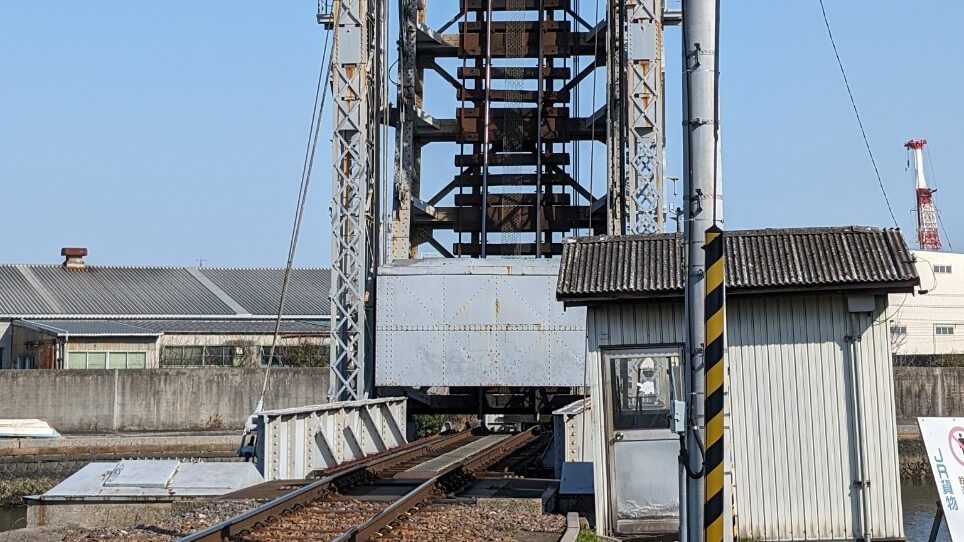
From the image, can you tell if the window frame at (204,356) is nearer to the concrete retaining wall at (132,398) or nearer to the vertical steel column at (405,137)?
the concrete retaining wall at (132,398)

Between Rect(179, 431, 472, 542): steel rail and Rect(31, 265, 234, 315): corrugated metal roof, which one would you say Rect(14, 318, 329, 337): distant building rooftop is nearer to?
Rect(31, 265, 234, 315): corrugated metal roof

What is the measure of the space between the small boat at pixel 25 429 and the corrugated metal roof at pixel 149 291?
17779mm

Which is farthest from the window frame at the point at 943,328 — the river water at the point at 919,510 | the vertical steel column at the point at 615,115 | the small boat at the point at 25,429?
the small boat at the point at 25,429

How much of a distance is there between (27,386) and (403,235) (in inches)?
639

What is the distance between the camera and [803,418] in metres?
12.3

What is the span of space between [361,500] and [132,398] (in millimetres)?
28198

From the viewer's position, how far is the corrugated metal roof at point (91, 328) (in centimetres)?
4888

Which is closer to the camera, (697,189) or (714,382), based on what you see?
(714,382)

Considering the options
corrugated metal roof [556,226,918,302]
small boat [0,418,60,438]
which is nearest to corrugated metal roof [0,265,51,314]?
small boat [0,418,60,438]

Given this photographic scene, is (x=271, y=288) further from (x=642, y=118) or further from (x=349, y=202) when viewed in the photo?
(x=349, y=202)

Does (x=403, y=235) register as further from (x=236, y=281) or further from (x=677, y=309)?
(x=236, y=281)

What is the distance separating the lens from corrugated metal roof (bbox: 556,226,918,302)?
12133 mm

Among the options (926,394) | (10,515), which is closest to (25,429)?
(10,515)

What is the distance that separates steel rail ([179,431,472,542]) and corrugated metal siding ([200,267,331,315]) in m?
36.8
